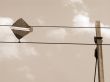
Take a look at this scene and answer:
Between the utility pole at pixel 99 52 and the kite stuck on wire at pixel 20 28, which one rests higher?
the kite stuck on wire at pixel 20 28

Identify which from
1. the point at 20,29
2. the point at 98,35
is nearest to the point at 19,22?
the point at 20,29

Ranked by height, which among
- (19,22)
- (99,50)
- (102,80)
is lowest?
(102,80)

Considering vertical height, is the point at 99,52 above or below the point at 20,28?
below

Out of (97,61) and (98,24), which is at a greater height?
(98,24)

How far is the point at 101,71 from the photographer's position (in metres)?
8.95

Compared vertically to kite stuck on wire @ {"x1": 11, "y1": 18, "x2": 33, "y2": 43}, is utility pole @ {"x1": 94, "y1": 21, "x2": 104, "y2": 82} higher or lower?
lower

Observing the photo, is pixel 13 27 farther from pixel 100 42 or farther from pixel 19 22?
pixel 100 42

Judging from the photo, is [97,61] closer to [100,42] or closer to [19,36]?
[100,42]

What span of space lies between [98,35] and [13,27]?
2.03 meters

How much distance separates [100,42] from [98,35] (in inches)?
7.6

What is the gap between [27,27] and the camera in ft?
29.5

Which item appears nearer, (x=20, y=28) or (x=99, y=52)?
(x=20, y=28)

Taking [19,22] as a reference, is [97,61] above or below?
below

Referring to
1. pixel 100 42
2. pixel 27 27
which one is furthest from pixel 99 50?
pixel 27 27
